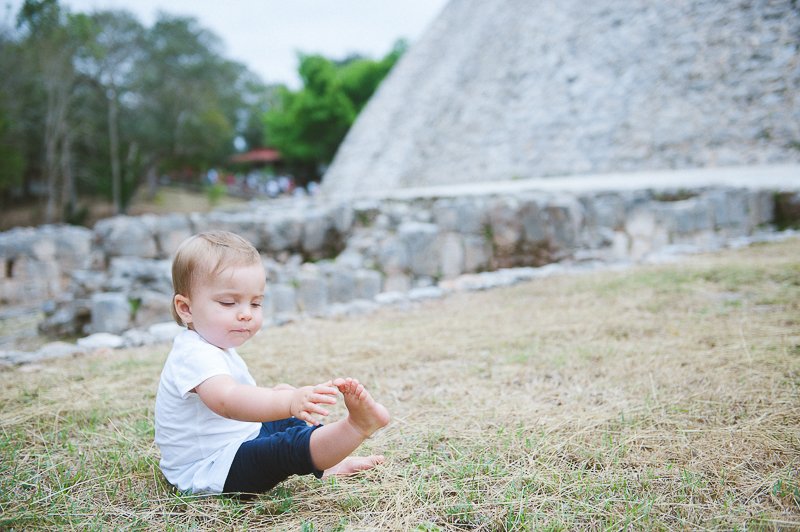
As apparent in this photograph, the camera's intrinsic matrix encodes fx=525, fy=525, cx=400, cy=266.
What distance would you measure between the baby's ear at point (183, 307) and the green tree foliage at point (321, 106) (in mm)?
28549

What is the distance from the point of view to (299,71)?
95.9ft

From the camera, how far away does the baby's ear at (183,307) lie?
5.06 ft

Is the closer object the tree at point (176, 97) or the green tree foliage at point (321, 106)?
the tree at point (176, 97)

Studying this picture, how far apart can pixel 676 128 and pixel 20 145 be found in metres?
18.5

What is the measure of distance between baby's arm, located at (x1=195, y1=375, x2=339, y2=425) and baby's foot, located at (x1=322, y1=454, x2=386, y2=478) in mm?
359

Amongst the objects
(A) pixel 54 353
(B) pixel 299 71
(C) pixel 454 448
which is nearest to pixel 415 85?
(B) pixel 299 71

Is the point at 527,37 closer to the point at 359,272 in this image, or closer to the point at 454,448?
the point at 359,272

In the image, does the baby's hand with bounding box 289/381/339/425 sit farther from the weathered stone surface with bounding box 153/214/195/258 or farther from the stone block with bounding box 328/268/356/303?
the weathered stone surface with bounding box 153/214/195/258

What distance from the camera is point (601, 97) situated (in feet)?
42.5

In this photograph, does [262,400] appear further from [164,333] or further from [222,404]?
[164,333]

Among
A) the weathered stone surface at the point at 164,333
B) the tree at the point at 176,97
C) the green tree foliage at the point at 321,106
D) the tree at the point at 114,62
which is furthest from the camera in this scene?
the green tree foliage at the point at 321,106

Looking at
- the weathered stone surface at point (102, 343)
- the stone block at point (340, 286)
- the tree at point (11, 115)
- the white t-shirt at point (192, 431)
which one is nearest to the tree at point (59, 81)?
the tree at point (11, 115)

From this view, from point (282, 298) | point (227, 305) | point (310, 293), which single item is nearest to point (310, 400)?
point (227, 305)

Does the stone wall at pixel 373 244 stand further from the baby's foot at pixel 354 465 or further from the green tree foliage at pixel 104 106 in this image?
the green tree foliage at pixel 104 106
